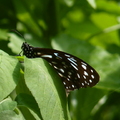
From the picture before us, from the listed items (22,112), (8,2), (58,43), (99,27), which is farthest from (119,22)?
(22,112)

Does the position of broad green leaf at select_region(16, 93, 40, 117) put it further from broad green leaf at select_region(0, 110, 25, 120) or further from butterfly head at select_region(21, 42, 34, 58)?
butterfly head at select_region(21, 42, 34, 58)

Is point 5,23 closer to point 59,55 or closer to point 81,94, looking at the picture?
point 81,94

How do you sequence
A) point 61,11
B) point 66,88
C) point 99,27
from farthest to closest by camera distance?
point 99,27 < point 61,11 < point 66,88

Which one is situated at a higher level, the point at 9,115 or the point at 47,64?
the point at 47,64

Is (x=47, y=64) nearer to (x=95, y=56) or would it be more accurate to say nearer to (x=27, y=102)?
(x=27, y=102)

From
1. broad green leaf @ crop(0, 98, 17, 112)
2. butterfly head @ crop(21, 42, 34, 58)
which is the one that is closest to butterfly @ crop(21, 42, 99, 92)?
butterfly head @ crop(21, 42, 34, 58)

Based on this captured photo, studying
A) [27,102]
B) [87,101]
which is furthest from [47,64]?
[87,101]
